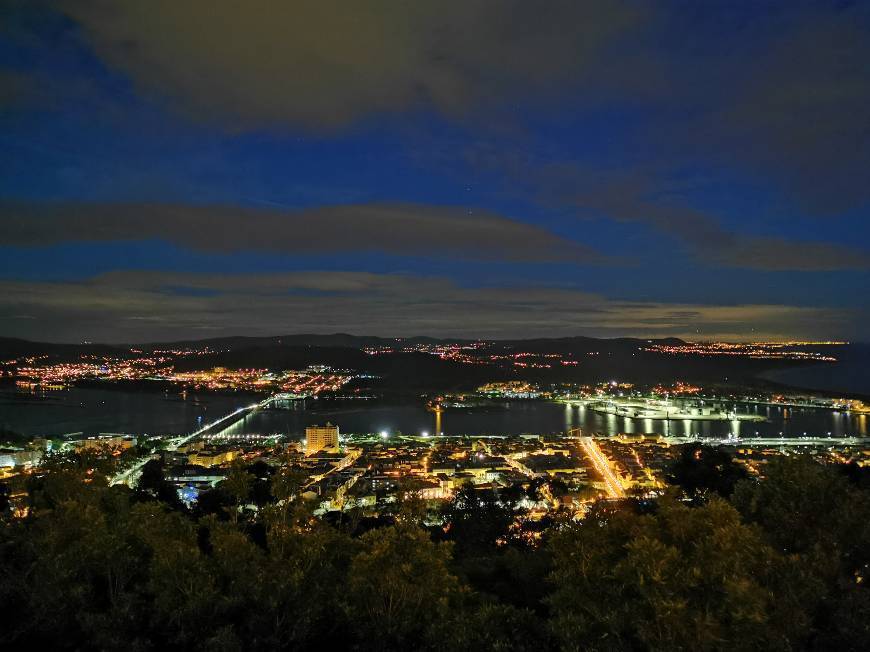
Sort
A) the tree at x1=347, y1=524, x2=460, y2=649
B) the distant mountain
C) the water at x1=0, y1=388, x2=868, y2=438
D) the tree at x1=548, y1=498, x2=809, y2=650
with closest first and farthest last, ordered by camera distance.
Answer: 1. the tree at x1=548, y1=498, x2=809, y2=650
2. the tree at x1=347, y1=524, x2=460, y2=649
3. the water at x1=0, y1=388, x2=868, y2=438
4. the distant mountain

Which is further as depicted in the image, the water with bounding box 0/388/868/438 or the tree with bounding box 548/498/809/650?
the water with bounding box 0/388/868/438

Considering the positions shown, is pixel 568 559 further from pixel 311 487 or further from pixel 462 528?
pixel 311 487

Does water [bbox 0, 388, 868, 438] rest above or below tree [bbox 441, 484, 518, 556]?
below

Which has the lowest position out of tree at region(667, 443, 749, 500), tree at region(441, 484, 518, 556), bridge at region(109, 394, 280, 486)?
bridge at region(109, 394, 280, 486)

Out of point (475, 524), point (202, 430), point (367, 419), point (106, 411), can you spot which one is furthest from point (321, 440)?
point (106, 411)

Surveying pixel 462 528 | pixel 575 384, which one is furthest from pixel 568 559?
pixel 575 384

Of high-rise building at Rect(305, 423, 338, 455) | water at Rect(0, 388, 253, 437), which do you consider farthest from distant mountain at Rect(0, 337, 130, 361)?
high-rise building at Rect(305, 423, 338, 455)

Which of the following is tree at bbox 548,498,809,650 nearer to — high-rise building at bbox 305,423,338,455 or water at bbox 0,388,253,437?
high-rise building at bbox 305,423,338,455

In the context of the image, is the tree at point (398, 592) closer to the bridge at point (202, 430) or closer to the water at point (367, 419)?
the bridge at point (202, 430)
